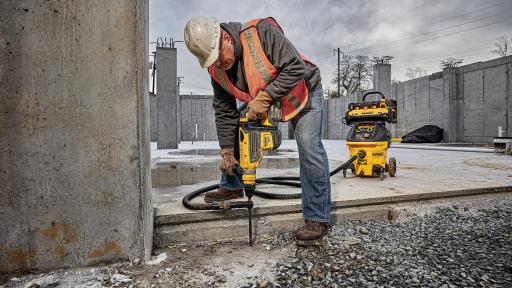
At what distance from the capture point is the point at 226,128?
2.34m

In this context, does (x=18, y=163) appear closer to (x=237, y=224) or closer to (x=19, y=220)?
(x=19, y=220)

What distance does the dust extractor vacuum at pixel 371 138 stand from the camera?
365 cm

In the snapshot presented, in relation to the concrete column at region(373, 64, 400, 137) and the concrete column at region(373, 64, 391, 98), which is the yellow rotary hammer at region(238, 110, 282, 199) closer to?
the concrete column at region(373, 64, 400, 137)

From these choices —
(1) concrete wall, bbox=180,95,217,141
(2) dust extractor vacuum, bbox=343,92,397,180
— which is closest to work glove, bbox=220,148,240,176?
(2) dust extractor vacuum, bbox=343,92,397,180

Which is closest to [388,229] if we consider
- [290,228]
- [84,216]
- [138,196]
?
[290,228]

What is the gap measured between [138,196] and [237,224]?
2.46ft

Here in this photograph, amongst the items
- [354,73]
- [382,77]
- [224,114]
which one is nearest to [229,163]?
[224,114]

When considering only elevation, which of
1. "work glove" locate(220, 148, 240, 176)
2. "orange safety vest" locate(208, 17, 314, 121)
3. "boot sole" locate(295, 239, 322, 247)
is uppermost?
"orange safety vest" locate(208, 17, 314, 121)

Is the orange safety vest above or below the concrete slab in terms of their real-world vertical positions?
above

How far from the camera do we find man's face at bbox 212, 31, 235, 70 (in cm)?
189

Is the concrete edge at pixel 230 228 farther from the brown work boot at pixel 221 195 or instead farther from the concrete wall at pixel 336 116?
the concrete wall at pixel 336 116

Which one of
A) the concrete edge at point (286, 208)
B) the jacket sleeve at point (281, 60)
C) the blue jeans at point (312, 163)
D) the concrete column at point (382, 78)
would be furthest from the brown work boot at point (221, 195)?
the concrete column at point (382, 78)

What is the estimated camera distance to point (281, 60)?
5.98 ft

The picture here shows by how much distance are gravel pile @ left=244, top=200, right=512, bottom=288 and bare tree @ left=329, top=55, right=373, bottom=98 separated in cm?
3486
